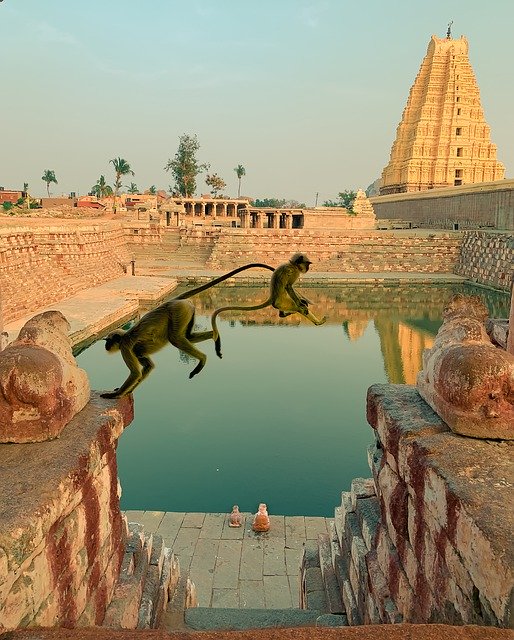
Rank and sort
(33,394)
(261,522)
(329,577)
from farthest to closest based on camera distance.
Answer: (261,522)
(329,577)
(33,394)

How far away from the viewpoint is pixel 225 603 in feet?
17.1

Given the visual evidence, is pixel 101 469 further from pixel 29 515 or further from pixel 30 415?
pixel 29 515

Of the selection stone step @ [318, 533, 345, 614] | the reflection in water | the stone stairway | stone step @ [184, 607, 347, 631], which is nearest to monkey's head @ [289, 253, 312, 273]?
stone step @ [184, 607, 347, 631]

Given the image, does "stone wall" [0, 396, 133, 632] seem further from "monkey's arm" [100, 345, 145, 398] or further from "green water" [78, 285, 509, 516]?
"green water" [78, 285, 509, 516]

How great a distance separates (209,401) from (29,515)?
10630 millimetres

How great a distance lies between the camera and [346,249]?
3625cm

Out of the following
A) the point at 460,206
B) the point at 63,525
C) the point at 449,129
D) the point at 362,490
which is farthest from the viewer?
the point at 449,129

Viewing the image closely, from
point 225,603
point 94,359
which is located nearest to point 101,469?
point 225,603

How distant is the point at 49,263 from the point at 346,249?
20.1m

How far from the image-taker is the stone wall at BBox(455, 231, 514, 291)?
2745 cm

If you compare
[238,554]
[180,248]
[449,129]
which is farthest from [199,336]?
[449,129]

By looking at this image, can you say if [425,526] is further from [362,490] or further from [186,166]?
[186,166]

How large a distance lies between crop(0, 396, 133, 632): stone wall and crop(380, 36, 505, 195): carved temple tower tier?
158 ft

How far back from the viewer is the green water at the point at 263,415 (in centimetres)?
873
